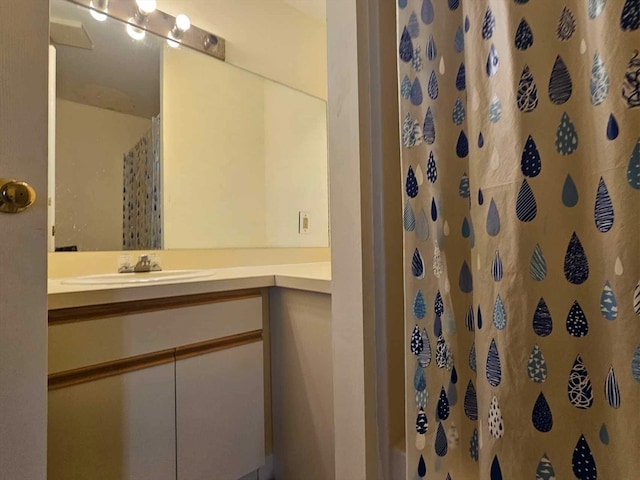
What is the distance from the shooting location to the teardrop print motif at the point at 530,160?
58 cm

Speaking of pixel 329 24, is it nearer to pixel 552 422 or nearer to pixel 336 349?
pixel 336 349

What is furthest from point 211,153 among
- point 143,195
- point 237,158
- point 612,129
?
point 612,129

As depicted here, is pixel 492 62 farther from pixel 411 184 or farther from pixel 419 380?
pixel 419 380

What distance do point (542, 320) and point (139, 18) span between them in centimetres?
181

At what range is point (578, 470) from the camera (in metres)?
0.56

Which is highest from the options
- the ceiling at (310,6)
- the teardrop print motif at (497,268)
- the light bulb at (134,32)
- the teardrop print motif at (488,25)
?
the ceiling at (310,6)

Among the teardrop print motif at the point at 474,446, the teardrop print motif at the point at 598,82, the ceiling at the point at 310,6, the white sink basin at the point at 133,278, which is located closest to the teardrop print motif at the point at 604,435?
the teardrop print motif at the point at 474,446

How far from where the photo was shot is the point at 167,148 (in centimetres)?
158

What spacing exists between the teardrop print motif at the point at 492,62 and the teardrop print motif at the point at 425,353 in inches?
20.2

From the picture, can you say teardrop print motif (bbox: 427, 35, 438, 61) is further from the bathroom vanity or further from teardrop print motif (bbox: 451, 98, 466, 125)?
the bathroom vanity

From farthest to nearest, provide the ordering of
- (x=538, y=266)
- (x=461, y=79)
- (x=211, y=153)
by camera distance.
→ (x=211, y=153) → (x=461, y=79) → (x=538, y=266)

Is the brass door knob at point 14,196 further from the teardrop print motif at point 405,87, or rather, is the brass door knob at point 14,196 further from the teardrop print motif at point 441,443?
the teardrop print motif at point 441,443

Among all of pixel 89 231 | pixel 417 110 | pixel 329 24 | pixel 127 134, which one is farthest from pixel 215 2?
pixel 417 110

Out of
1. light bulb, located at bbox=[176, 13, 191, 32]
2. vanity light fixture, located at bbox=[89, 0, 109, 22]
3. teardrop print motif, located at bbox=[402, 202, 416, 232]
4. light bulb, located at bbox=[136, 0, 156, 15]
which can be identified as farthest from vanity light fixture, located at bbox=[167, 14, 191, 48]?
teardrop print motif, located at bbox=[402, 202, 416, 232]
